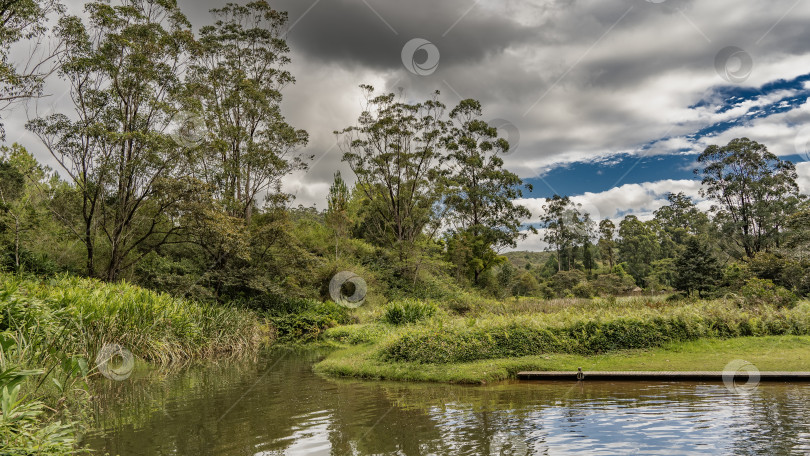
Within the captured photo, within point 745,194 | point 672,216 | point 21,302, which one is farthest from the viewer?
point 672,216

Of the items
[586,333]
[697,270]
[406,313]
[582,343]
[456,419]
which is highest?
[697,270]

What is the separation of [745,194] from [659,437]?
48567mm

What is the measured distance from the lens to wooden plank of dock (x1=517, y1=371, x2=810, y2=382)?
26.8 ft

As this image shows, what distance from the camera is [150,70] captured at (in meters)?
21.0

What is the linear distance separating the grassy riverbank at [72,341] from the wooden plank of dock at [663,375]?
27.2ft

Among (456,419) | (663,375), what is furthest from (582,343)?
(456,419)

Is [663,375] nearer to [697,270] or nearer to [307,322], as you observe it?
[307,322]

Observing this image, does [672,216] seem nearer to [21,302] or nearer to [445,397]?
[445,397]

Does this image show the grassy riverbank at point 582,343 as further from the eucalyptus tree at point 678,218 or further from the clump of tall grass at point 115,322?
the eucalyptus tree at point 678,218

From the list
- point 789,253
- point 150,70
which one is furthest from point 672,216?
point 150,70

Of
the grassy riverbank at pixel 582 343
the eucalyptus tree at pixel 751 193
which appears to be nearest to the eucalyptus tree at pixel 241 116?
the grassy riverbank at pixel 582 343

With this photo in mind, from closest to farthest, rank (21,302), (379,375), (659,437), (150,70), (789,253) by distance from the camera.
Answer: (659,437), (21,302), (379,375), (150,70), (789,253)

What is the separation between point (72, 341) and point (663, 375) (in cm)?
1178

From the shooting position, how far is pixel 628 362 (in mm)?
10531
